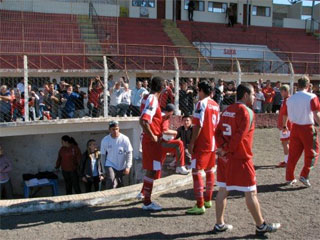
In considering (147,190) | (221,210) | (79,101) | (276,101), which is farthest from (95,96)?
(276,101)

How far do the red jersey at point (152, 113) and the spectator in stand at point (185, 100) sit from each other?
6018 mm

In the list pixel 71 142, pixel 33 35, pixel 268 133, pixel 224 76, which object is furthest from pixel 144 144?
pixel 33 35

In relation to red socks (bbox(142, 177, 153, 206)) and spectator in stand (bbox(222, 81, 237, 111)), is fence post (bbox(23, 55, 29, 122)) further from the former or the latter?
spectator in stand (bbox(222, 81, 237, 111))

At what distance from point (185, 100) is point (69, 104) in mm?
3388

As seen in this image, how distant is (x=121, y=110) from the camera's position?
1055cm

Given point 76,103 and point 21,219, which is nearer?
point 21,219

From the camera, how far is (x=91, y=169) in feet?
28.8

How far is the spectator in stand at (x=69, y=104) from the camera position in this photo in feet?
32.8

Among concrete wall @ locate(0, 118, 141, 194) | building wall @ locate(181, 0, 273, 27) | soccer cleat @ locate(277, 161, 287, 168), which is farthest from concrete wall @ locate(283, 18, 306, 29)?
soccer cleat @ locate(277, 161, 287, 168)

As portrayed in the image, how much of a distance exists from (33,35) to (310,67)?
52.3 feet

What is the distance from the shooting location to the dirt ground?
4453mm

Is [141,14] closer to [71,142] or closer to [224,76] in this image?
[224,76]

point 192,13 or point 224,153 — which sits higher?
point 192,13

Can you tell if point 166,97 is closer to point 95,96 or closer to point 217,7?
point 95,96
